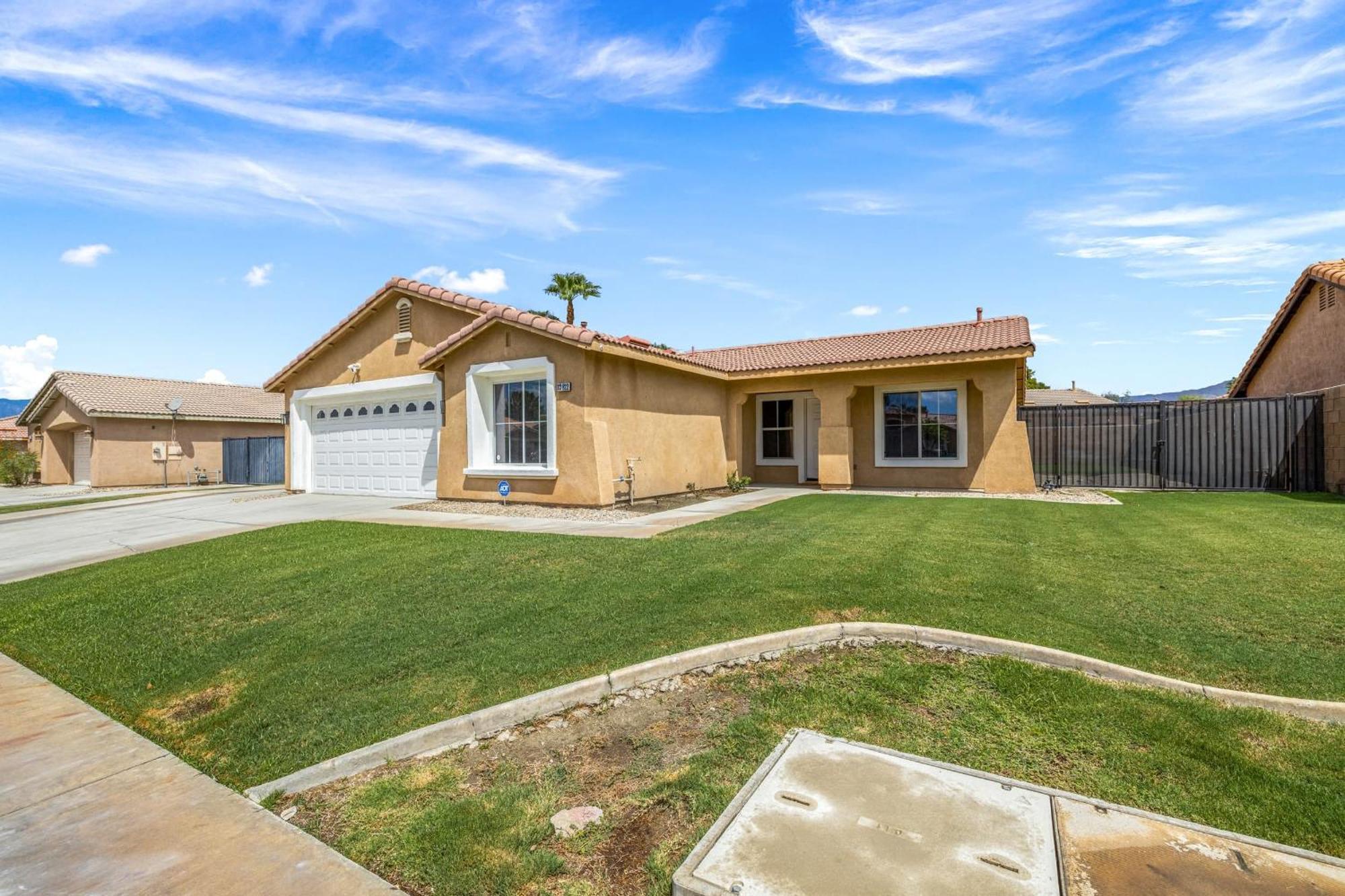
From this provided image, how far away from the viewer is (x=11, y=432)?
35.7 m

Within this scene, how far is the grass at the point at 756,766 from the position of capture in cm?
251

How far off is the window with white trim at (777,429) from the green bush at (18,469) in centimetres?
3211

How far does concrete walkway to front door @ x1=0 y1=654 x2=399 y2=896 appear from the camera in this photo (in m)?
2.46

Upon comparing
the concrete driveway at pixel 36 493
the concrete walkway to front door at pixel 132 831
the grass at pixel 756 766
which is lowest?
the concrete walkway to front door at pixel 132 831

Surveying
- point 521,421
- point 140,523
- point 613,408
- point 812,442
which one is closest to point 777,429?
point 812,442

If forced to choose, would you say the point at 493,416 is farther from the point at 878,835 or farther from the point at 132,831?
the point at 878,835

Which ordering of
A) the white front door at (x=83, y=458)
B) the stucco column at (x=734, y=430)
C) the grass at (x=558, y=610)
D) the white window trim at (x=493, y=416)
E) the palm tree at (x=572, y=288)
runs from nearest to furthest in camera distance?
1. the grass at (x=558, y=610)
2. the white window trim at (x=493, y=416)
3. the stucco column at (x=734, y=430)
4. the white front door at (x=83, y=458)
5. the palm tree at (x=572, y=288)

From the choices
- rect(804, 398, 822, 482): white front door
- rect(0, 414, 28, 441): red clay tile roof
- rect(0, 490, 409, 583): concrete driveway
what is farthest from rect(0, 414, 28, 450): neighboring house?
rect(804, 398, 822, 482): white front door

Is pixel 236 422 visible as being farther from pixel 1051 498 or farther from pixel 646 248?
pixel 1051 498

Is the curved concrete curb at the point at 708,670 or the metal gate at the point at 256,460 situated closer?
the curved concrete curb at the point at 708,670

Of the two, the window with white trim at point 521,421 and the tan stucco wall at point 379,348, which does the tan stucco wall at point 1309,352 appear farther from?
the tan stucco wall at point 379,348

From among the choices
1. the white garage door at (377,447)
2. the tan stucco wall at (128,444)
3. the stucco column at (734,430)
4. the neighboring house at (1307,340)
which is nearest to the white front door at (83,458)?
the tan stucco wall at (128,444)

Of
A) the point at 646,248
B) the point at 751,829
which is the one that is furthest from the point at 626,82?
the point at 751,829

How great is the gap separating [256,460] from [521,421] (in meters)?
17.1
